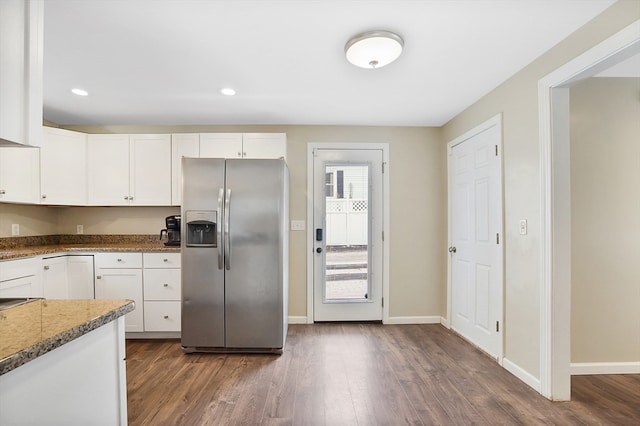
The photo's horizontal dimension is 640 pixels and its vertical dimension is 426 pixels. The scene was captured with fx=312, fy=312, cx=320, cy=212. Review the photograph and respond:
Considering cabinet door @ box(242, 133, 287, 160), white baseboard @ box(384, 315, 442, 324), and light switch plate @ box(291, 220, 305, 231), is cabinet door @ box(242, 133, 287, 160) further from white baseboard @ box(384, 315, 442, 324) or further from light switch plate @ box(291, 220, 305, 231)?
white baseboard @ box(384, 315, 442, 324)

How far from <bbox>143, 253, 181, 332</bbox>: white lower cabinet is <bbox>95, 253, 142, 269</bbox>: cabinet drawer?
3.1 inches

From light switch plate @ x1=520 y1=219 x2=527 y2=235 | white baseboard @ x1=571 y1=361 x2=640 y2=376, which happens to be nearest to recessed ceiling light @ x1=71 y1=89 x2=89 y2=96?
light switch plate @ x1=520 y1=219 x2=527 y2=235

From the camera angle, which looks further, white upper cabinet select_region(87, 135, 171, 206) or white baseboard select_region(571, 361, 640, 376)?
white upper cabinet select_region(87, 135, 171, 206)

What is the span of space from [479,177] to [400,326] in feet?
6.09

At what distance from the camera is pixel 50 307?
987 millimetres

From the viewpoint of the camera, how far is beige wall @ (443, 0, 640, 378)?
219 cm

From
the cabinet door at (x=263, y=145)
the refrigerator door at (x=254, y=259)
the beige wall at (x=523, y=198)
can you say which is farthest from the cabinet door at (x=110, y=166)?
the beige wall at (x=523, y=198)

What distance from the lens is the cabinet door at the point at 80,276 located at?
3.07m

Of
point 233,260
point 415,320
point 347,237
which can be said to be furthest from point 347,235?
point 233,260

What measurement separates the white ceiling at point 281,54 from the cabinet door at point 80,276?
1.51 meters

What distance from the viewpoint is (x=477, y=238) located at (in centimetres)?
297

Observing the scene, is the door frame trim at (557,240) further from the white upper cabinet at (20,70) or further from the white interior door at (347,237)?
the white upper cabinet at (20,70)

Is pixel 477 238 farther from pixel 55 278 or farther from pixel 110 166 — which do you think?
pixel 55 278

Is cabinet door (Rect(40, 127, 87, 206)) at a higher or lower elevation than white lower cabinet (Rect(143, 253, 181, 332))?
higher
